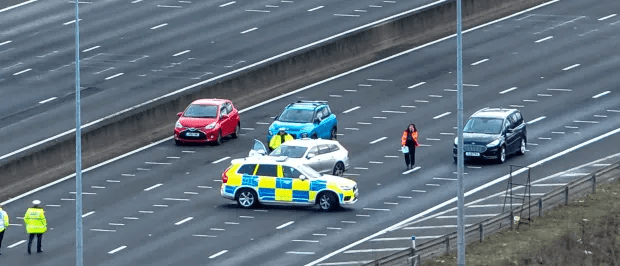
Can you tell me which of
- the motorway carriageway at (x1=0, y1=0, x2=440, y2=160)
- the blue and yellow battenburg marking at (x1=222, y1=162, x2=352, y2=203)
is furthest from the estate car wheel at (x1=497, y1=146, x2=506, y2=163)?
the motorway carriageway at (x1=0, y1=0, x2=440, y2=160)

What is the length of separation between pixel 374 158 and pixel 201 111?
637 centimetres

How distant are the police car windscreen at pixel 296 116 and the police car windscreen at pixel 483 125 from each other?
203 inches

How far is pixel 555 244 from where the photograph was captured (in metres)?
38.0

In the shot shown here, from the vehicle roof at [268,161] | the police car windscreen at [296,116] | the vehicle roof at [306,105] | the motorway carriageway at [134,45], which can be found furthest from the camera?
the motorway carriageway at [134,45]

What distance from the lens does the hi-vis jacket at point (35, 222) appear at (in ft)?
127

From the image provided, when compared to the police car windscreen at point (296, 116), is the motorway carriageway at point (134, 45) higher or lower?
higher

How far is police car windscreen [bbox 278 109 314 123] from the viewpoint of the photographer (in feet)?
166

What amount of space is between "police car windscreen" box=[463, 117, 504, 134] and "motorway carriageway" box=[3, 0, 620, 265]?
1.11 meters

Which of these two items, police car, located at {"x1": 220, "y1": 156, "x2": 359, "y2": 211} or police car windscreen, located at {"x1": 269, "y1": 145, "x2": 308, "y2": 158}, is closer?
police car, located at {"x1": 220, "y1": 156, "x2": 359, "y2": 211}

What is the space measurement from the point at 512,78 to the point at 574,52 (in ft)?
14.0

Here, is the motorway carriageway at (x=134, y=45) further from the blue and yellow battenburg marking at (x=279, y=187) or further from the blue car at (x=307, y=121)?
the blue and yellow battenburg marking at (x=279, y=187)

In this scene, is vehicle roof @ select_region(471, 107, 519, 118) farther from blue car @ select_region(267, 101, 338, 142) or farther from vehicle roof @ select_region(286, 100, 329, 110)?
vehicle roof @ select_region(286, 100, 329, 110)

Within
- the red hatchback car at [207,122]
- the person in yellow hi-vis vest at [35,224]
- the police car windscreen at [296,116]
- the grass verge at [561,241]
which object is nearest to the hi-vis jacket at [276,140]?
the police car windscreen at [296,116]

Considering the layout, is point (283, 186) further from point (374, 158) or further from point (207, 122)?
point (207, 122)
